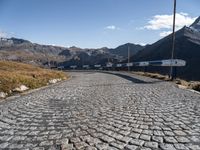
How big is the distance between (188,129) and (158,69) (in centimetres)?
9310

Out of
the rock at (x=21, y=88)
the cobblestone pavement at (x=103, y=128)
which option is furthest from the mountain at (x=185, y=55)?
the cobblestone pavement at (x=103, y=128)

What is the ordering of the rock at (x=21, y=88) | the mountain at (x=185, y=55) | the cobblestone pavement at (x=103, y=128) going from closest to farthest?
the cobblestone pavement at (x=103, y=128), the rock at (x=21, y=88), the mountain at (x=185, y=55)

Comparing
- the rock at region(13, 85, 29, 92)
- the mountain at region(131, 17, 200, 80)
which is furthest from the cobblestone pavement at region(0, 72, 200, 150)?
the mountain at region(131, 17, 200, 80)

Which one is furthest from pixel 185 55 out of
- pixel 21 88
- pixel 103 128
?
pixel 103 128

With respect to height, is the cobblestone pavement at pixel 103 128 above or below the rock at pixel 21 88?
above

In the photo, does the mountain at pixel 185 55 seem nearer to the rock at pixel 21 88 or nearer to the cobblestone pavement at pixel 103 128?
the rock at pixel 21 88

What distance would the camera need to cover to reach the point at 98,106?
37.5ft

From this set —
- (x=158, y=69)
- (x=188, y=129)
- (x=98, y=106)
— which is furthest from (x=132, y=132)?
(x=158, y=69)

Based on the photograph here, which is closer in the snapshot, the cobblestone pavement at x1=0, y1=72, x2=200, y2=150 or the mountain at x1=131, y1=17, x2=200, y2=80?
the cobblestone pavement at x1=0, y1=72, x2=200, y2=150

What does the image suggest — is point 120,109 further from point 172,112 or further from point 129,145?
point 129,145

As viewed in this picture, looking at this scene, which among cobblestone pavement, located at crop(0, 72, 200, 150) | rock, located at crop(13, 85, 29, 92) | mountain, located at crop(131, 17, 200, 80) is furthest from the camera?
mountain, located at crop(131, 17, 200, 80)

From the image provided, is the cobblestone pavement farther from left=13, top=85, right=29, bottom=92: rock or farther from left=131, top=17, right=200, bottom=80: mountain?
left=131, top=17, right=200, bottom=80: mountain

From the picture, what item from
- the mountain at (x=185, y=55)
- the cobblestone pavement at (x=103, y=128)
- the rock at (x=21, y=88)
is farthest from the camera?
the mountain at (x=185, y=55)

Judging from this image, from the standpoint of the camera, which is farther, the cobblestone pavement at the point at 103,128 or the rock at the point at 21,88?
the rock at the point at 21,88
